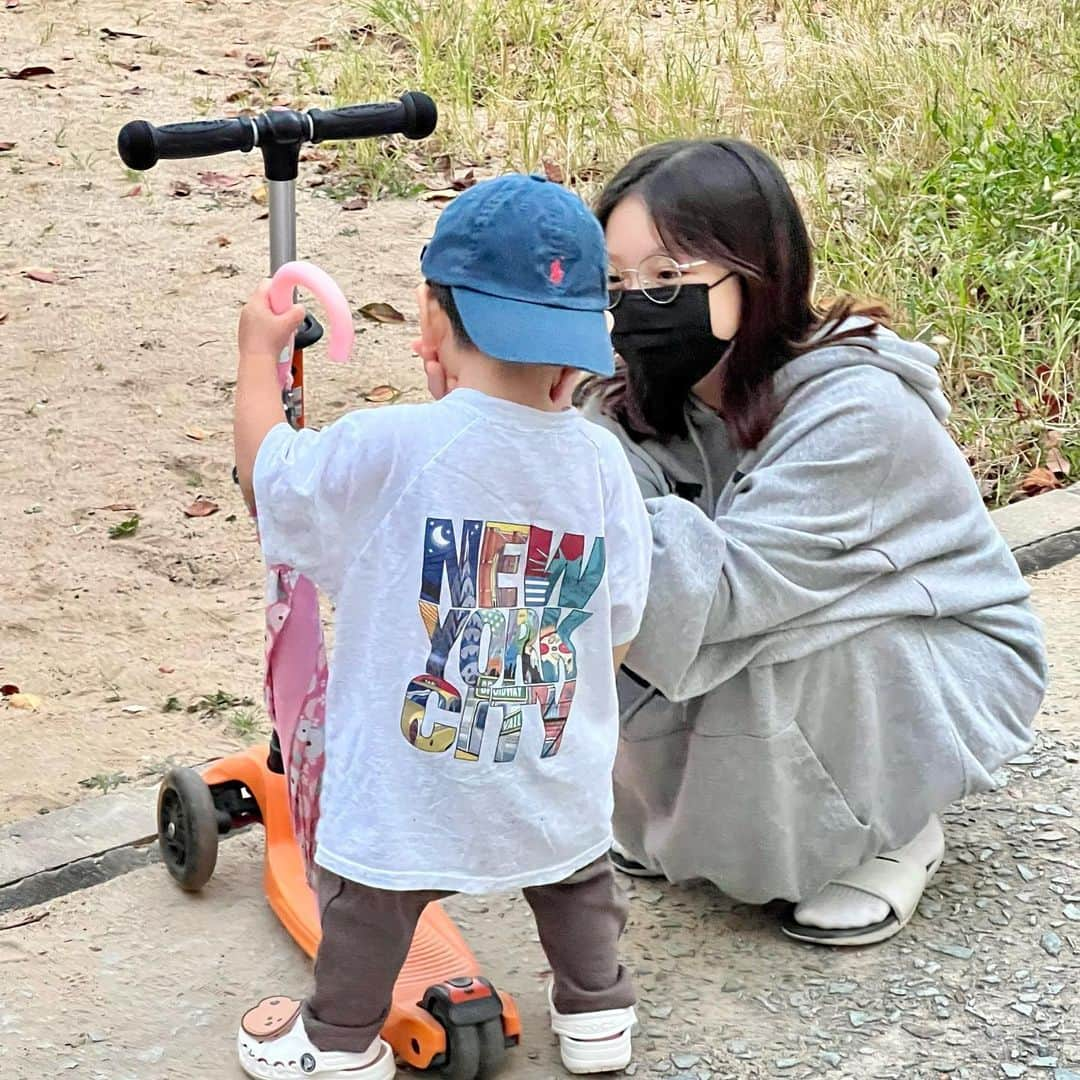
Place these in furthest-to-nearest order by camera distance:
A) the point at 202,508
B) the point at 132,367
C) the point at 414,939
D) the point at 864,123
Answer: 1. the point at 864,123
2. the point at 132,367
3. the point at 202,508
4. the point at 414,939

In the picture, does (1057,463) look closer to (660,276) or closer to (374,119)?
(660,276)

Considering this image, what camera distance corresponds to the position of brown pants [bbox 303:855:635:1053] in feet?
7.51

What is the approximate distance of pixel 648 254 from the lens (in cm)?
265

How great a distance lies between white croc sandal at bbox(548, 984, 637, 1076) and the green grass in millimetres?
2731

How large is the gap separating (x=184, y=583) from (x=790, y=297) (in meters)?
2.16

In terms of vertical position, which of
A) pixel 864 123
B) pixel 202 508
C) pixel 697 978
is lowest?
pixel 202 508

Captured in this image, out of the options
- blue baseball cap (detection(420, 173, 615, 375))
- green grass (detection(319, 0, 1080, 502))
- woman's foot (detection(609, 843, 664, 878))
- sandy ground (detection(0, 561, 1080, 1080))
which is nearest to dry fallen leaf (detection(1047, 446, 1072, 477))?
green grass (detection(319, 0, 1080, 502))

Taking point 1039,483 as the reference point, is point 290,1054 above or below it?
above

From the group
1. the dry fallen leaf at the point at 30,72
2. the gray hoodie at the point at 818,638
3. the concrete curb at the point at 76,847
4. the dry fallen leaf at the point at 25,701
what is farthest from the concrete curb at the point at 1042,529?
the dry fallen leaf at the point at 30,72

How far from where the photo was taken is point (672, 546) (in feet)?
8.30

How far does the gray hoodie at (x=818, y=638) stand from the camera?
8.54 feet

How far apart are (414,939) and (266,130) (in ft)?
4.14

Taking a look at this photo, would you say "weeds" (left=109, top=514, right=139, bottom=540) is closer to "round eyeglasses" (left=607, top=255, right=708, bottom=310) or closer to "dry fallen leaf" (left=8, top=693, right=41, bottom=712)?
"dry fallen leaf" (left=8, top=693, right=41, bottom=712)

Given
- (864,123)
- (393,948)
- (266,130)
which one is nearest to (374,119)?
(266,130)
